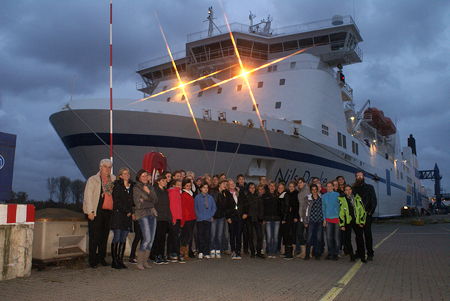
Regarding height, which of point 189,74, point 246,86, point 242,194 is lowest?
point 242,194

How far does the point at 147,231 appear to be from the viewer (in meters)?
5.52

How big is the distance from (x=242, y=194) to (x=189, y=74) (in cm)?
1367

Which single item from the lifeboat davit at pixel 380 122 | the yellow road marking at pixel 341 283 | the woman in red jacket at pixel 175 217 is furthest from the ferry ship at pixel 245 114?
Result: the yellow road marking at pixel 341 283

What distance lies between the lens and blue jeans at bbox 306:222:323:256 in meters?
6.80

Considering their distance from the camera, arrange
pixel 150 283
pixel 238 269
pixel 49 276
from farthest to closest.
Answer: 1. pixel 238 269
2. pixel 49 276
3. pixel 150 283

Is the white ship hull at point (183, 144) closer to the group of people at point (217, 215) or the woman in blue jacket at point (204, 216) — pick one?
the group of people at point (217, 215)

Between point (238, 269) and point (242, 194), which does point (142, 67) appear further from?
point (238, 269)

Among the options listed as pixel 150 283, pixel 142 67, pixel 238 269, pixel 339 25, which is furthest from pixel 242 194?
pixel 142 67

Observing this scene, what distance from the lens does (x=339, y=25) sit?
19.2 metres

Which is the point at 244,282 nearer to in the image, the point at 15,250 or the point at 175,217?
the point at 175,217

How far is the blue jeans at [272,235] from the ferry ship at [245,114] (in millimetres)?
6122

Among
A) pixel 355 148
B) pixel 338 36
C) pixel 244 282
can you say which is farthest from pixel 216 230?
pixel 355 148

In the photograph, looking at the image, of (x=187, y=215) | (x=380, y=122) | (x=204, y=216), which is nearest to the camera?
(x=187, y=215)

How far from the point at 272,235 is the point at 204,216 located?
54.4 inches
